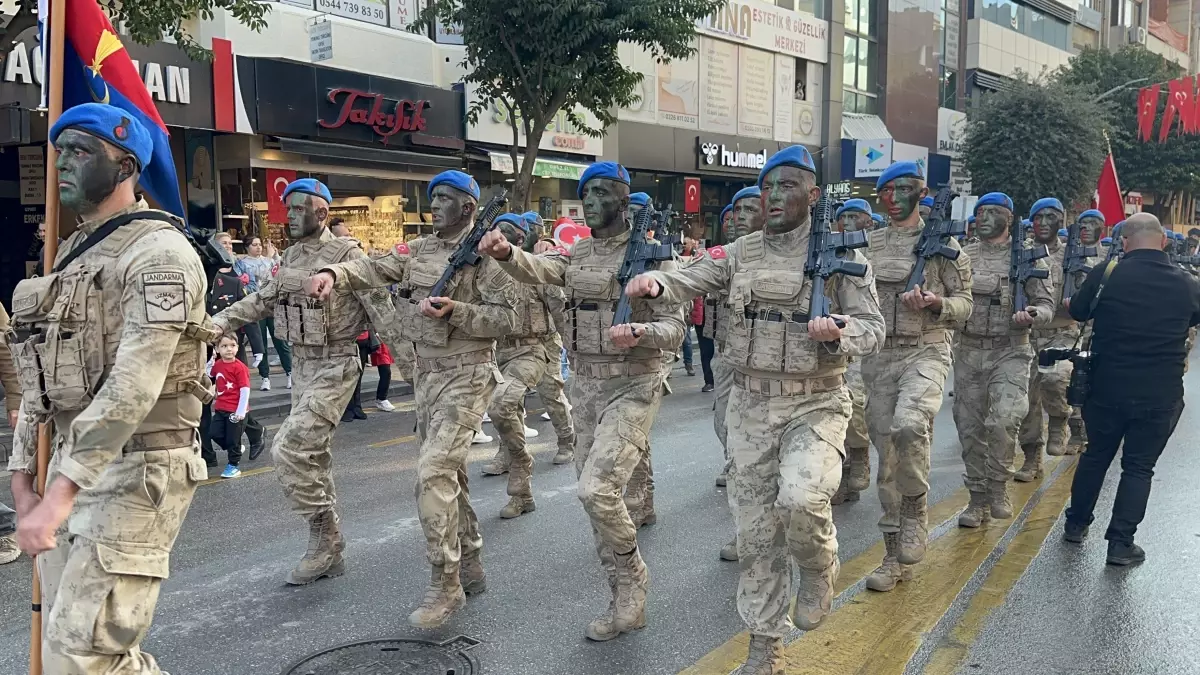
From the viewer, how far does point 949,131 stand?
33438mm

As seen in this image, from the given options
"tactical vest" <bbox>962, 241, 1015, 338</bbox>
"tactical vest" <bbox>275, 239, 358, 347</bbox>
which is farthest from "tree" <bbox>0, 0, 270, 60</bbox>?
"tactical vest" <bbox>962, 241, 1015, 338</bbox>

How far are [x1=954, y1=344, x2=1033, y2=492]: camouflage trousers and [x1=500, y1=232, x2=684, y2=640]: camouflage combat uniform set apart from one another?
2675mm

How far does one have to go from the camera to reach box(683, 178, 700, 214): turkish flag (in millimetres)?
24219

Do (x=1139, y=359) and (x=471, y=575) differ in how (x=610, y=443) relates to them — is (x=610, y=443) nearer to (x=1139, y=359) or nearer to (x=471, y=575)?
(x=471, y=575)

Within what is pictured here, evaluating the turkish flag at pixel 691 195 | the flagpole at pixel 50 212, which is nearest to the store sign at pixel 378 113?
the turkish flag at pixel 691 195

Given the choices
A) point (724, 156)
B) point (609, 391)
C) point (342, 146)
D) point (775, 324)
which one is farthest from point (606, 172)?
point (724, 156)

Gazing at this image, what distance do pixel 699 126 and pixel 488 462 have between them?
18138mm

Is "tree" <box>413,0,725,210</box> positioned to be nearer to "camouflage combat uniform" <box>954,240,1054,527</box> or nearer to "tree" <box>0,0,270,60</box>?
"tree" <box>0,0,270,60</box>

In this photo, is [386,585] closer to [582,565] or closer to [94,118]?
[582,565]

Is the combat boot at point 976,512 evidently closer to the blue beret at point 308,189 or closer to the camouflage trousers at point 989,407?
the camouflage trousers at point 989,407

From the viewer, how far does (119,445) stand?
2.57 meters

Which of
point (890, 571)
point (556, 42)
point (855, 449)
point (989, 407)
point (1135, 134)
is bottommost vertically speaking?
point (890, 571)

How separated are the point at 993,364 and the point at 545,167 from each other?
13.7m

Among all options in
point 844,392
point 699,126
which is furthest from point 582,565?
point 699,126
